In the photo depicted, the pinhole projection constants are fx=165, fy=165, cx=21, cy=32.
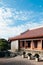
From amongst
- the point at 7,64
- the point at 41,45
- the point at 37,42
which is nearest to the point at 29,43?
the point at 37,42

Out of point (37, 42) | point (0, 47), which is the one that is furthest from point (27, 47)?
point (0, 47)

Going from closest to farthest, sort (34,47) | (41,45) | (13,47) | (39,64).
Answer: (39,64) → (41,45) → (34,47) → (13,47)

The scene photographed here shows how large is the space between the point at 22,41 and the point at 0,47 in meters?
4.00

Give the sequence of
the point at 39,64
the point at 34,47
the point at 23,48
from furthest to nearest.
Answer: the point at 23,48
the point at 34,47
the point at 39,64

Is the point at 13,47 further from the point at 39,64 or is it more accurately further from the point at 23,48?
the point at 39,64

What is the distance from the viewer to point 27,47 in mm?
28547

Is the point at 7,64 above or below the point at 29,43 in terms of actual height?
below

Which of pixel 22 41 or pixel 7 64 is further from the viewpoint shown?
pixel 22 41

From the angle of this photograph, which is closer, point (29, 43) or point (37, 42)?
point (37, 42)

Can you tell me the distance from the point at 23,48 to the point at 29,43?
1420 mm

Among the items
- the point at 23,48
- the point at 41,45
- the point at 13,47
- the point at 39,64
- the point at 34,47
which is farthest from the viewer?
the point at 13,47

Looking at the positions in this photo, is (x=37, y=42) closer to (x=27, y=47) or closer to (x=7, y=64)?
(x=27, y=47)

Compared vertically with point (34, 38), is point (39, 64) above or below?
below

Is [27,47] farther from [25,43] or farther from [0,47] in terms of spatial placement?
[0,47]
